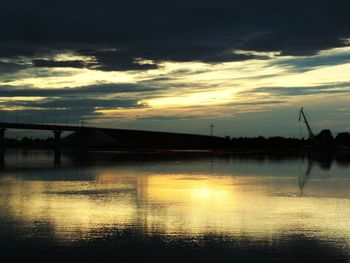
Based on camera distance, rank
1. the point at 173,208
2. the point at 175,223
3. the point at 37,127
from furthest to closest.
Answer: the point at 37,127 → the point at 173,208 → the point at 175,223

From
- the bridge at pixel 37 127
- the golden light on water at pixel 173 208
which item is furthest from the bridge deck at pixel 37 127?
the golden light on water at pixel 173 208

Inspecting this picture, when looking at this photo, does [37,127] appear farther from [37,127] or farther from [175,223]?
[175,223]

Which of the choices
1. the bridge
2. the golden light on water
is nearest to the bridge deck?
the bridge

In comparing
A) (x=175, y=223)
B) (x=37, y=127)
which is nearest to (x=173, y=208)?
(x=175, y=223)

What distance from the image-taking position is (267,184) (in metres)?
35.2

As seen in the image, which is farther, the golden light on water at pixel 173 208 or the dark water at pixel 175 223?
the golden light on water at pixel 173 208

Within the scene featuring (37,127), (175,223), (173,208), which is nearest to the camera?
(175,223)

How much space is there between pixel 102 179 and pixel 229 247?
24792 millimetres

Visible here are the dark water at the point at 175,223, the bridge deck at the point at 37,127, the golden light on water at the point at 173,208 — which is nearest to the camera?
the dark water at the point at 175,223

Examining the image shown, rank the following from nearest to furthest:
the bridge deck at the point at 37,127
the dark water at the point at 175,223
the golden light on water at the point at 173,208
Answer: the dark water at the point at 175,223 < the golden light on water at the point at 173,208 < the bridge deck at the point at 37,127

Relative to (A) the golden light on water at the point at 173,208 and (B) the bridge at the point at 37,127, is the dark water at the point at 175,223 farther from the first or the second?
(B) the bridge at the point at 37,127

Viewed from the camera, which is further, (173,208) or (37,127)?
(37,127)

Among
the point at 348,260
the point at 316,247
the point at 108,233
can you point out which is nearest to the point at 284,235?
the point at 316,247

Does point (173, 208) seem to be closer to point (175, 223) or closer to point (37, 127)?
point (175, 223)
